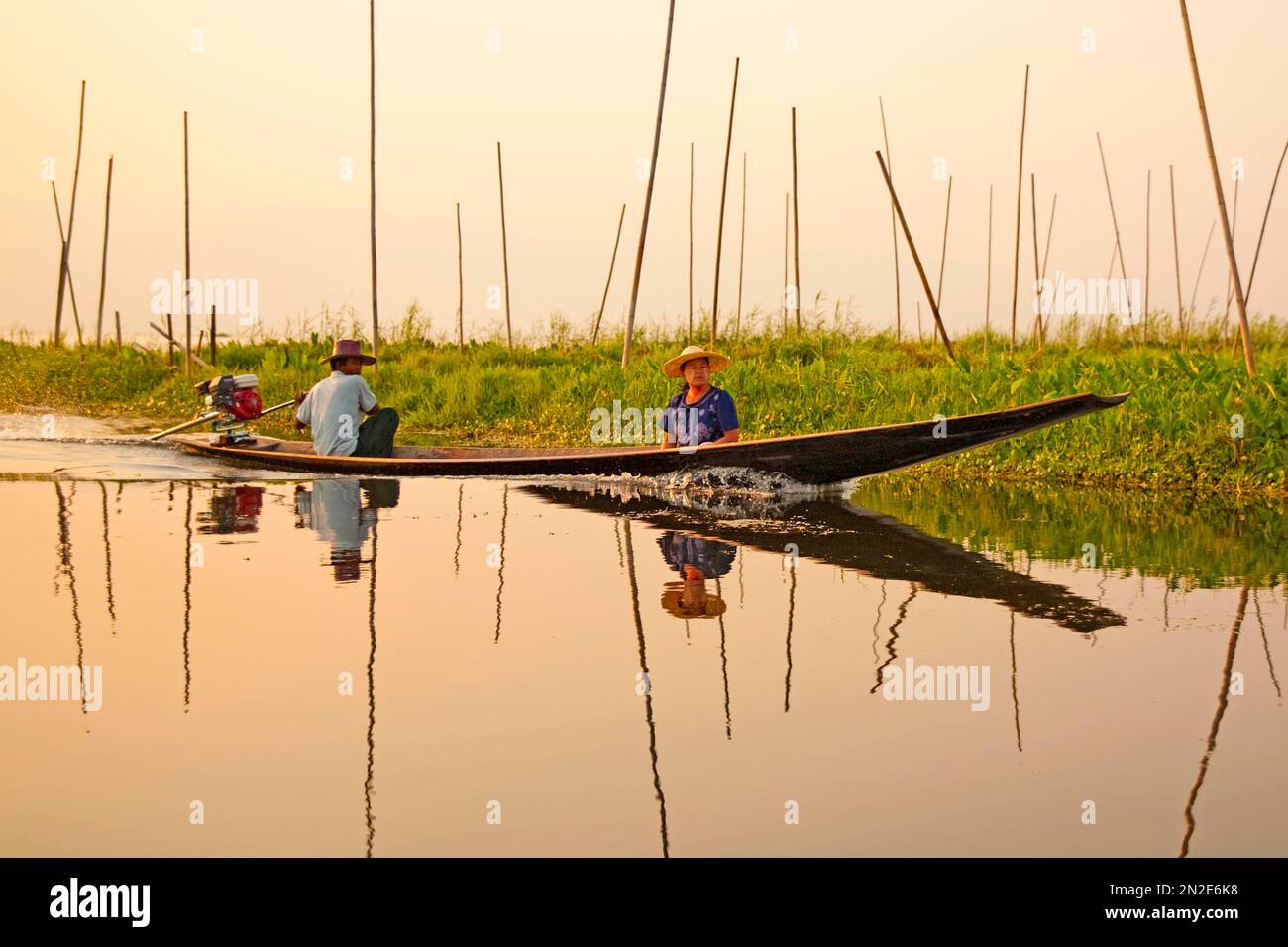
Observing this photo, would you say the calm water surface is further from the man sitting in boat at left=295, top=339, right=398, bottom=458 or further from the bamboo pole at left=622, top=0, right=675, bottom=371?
the bamboo pole at left=622, top=0, right=675, bottom=371

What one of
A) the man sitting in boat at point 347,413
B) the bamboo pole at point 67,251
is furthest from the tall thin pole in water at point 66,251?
the man sitting in boat at point 347,413

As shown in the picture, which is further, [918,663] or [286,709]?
[918,663]

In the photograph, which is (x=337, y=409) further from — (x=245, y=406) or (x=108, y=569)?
(x=108, y=569)

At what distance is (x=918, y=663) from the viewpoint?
4.52 meters

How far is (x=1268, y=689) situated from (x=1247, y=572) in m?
2.36

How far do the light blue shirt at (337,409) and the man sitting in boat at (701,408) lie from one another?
272 centimetres

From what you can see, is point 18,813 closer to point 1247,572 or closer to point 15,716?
point 15,716

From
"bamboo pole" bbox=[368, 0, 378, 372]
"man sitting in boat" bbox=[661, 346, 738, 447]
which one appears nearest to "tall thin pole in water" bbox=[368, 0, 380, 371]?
"bamboo pole" bbox=[368, 0, 378, 372]

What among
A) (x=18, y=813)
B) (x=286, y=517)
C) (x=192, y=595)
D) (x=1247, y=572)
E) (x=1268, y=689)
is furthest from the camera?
(x=286, y=517)

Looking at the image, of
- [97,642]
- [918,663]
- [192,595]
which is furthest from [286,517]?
[918,663]

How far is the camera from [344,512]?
8.77 m

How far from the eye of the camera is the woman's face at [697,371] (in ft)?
28.9

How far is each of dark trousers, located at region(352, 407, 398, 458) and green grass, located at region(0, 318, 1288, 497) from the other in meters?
3.01

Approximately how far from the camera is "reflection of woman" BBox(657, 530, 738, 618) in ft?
17.9
